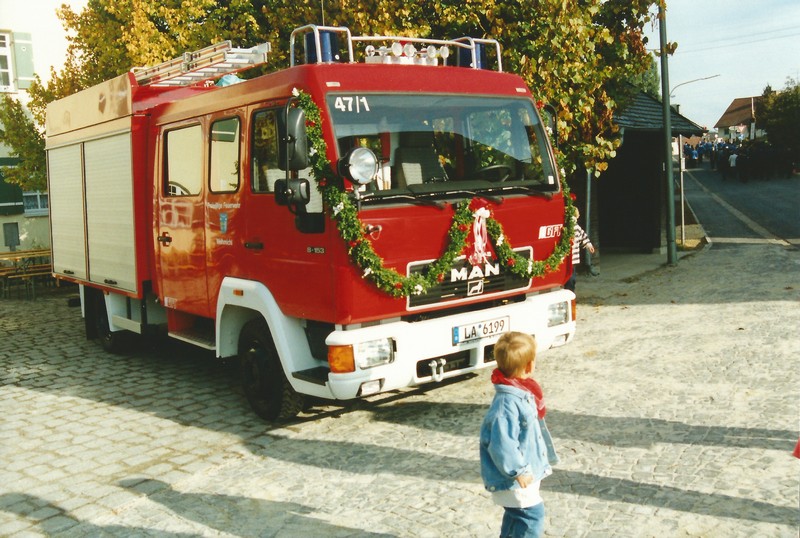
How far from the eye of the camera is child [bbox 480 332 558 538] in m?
3.51

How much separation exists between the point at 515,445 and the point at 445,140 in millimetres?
3172

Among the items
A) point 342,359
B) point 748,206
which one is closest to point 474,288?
point 342,359

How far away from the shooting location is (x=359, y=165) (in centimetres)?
→ 528

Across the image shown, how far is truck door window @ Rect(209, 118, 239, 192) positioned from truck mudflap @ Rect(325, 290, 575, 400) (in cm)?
177

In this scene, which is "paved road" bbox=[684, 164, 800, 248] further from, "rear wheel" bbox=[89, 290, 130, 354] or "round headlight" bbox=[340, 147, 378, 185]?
"round headlight" bbox=[340, 147, 378, 185]

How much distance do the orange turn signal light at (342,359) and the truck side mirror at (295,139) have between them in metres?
1.24

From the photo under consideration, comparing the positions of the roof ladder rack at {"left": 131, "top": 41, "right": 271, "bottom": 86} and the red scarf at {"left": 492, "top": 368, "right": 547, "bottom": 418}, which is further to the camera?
the roof ladder rack at {"left": 131, "top": 41, "right": 271, "bottom": 86}

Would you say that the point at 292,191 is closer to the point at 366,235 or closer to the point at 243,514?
the point at 366,235

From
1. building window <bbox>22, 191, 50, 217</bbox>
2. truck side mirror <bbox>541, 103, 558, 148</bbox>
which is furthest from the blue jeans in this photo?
building window <bbox>22, 191, 50, 217</bbox>

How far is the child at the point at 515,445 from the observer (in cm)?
351

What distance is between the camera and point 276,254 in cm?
597

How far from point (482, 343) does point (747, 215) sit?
2237cm

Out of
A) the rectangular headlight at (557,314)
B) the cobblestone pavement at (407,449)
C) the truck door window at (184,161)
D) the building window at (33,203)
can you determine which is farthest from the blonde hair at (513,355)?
the building window at (33,203)

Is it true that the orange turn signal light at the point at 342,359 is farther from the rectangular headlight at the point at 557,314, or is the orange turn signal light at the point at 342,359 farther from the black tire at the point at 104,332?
the black tire at the point at 104,332
